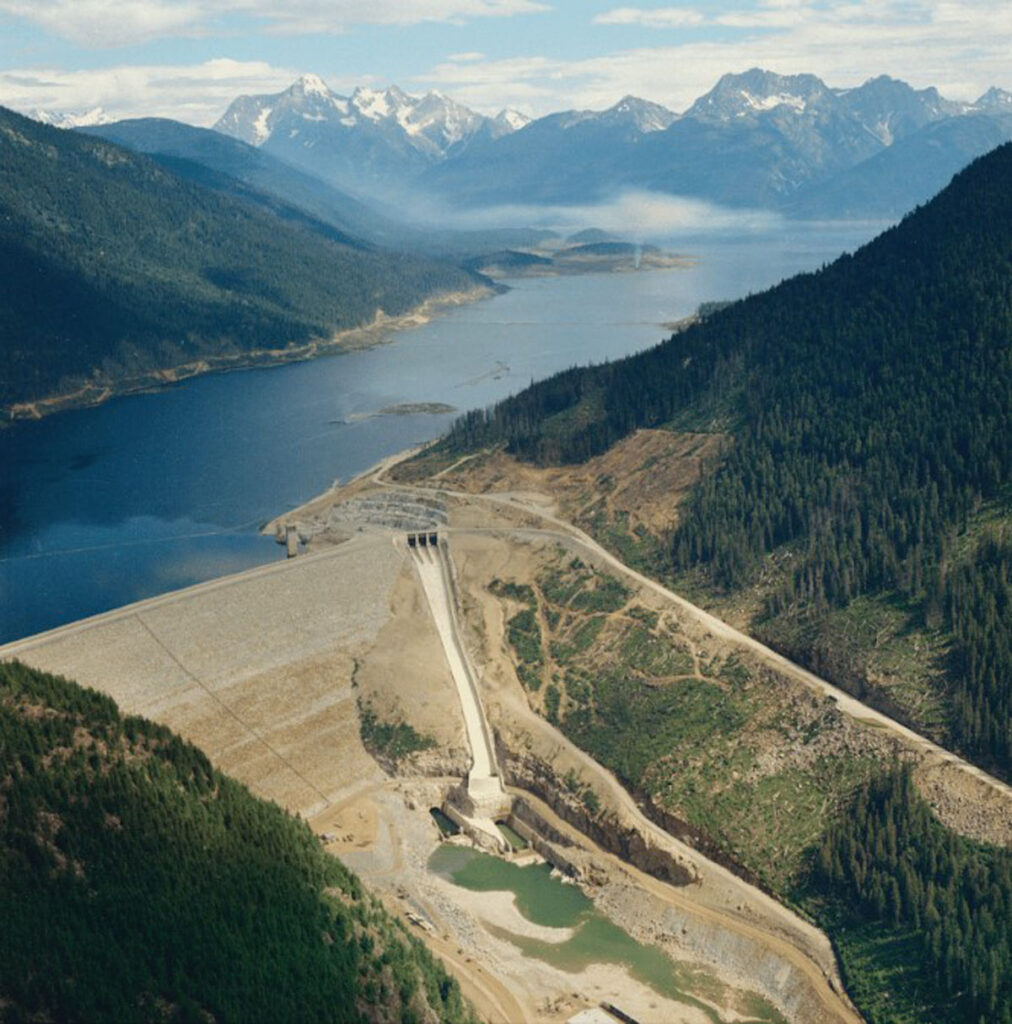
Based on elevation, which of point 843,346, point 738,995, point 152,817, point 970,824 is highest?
point 843,346

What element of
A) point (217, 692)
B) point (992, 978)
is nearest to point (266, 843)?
point (217, 692)

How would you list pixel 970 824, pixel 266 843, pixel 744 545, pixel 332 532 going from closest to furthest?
pixel 266 843 < pixel 970 824 < pixel 744 545 < pixel 332 532

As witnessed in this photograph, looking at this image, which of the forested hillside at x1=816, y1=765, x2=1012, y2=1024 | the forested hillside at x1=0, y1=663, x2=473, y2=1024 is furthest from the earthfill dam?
the forested hillside at x1=0, y1=663, x2=473, y2=1024

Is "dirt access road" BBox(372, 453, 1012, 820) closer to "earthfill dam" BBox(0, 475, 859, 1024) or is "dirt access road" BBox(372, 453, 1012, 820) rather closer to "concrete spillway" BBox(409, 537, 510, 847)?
"earthfill dam" BBox(0, 475, 859, 1024)

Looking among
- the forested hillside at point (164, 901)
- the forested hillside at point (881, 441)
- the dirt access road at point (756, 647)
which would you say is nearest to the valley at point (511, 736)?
the dirt access road at point (756, 647)

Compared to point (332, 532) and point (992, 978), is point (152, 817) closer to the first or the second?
point (992, 978)

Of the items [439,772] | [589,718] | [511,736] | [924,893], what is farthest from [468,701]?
[924,893]

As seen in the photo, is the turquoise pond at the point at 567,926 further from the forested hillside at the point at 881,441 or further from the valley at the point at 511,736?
the forested hillside at the point at 881,441

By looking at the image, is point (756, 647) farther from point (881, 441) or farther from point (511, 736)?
point (881, 441)
